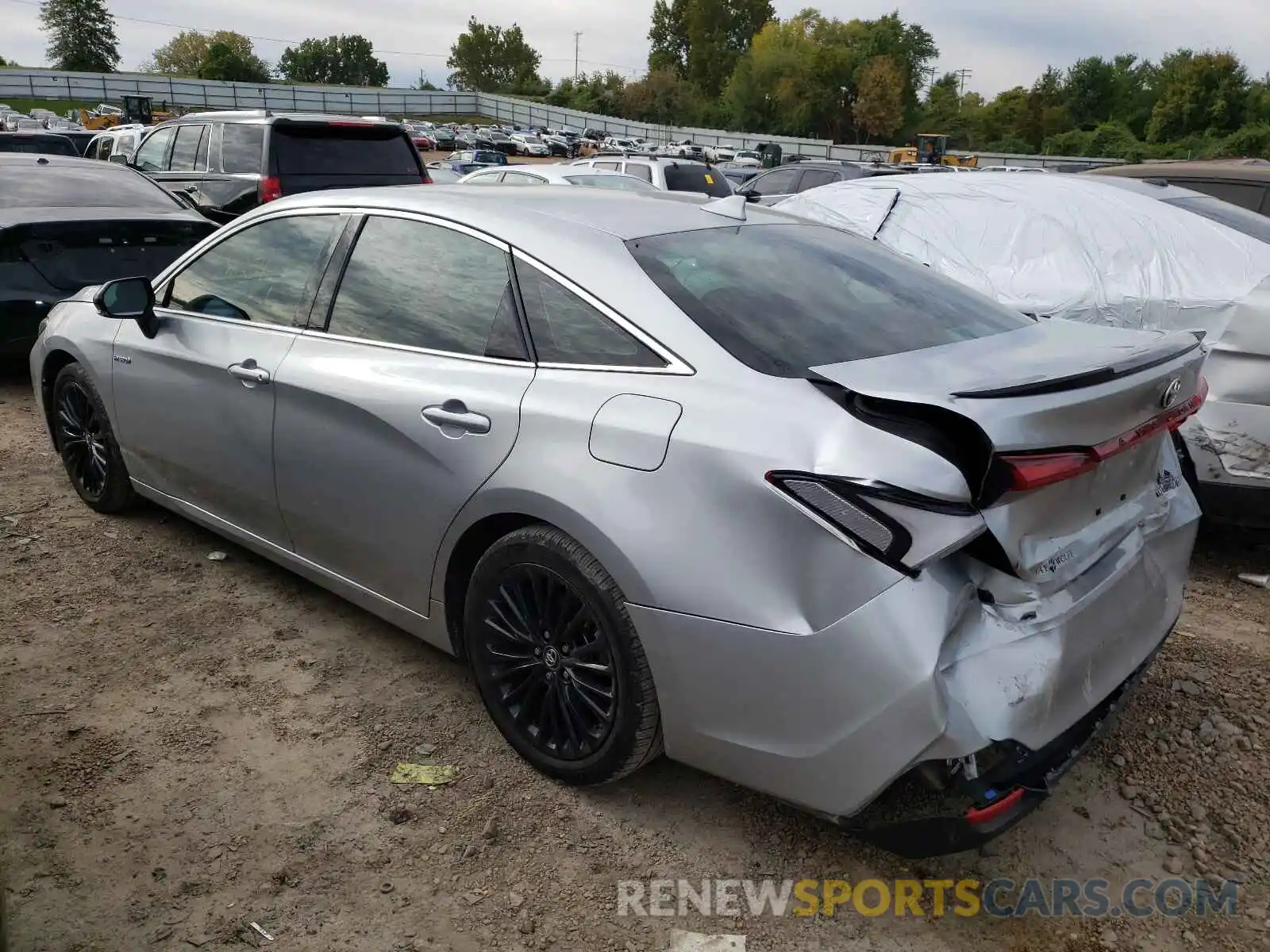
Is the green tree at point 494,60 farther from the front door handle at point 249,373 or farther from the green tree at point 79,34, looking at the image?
the front door handle at point 249,373

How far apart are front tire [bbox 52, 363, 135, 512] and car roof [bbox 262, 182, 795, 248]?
1.51 meters

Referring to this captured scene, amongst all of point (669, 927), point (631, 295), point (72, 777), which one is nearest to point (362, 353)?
point (631, 295)

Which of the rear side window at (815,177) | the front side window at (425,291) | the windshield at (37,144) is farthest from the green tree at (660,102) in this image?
the front side window at (425,291)

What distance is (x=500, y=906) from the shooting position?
231 centimetres

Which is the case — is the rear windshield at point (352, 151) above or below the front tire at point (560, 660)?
above

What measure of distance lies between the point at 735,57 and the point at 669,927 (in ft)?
390

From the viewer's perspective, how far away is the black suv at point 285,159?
9.20m

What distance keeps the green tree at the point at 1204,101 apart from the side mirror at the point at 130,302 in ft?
236

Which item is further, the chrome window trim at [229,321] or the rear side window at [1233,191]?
the rear side window at [1233,191]

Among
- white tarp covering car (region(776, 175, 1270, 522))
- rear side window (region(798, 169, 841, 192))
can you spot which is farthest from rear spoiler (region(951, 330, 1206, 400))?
rear side window (region(798, 169, 841, 192))

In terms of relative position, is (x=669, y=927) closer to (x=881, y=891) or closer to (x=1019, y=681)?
(x=881, y=891)

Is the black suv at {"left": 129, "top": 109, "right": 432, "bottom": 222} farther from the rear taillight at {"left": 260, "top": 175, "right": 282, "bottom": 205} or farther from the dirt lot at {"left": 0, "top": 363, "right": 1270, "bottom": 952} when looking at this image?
the dirt lot at {"left": 0, "top": 363, "right": 1270, "bottom": 952}

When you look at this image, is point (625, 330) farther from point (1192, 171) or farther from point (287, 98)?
point (287, 98)

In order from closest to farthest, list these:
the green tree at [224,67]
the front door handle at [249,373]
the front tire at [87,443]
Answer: the front door handle at [249,373] < the front tire at [87,443] < the green tree at [224,67]
